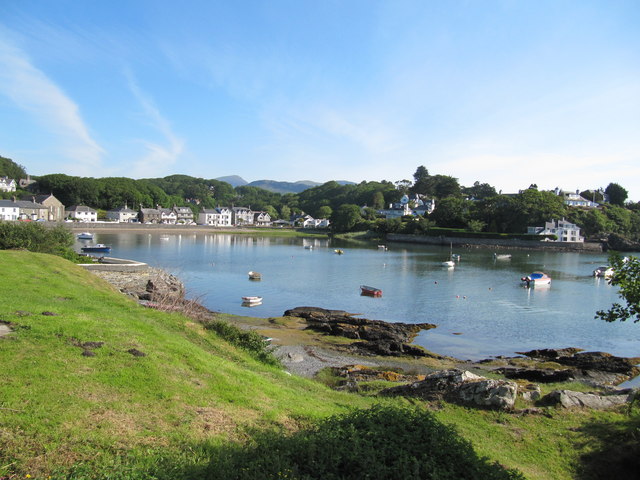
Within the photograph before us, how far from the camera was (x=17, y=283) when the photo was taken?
691 inches

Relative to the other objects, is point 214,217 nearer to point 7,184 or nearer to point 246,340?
point 7,184

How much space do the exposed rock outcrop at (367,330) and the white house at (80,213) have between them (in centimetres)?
11299

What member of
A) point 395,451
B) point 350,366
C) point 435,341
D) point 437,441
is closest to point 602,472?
point 437,441

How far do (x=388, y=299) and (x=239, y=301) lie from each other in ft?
45.4

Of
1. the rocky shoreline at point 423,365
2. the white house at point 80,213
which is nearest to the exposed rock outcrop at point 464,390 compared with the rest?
the rocky shoreline at point 423,365

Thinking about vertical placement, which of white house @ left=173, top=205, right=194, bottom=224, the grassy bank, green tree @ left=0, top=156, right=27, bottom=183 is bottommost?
the grassy bank

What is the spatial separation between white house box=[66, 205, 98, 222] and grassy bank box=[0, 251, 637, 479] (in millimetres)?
125918

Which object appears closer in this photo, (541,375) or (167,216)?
(541,375)

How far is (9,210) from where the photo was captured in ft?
334

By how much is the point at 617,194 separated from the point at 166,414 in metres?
186

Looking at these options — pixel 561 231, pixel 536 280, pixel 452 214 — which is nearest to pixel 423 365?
pixel 536 280

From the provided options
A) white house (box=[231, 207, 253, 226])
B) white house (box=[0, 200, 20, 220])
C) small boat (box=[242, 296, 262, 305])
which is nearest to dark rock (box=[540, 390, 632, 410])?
small boat (box=[242, 296, 262, 305])

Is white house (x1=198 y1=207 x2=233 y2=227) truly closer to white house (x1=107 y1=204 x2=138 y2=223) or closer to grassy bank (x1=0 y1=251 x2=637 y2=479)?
white house (x1=107 y1=204 x2=138 y2=223)

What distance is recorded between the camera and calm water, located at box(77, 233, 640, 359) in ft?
97.6
